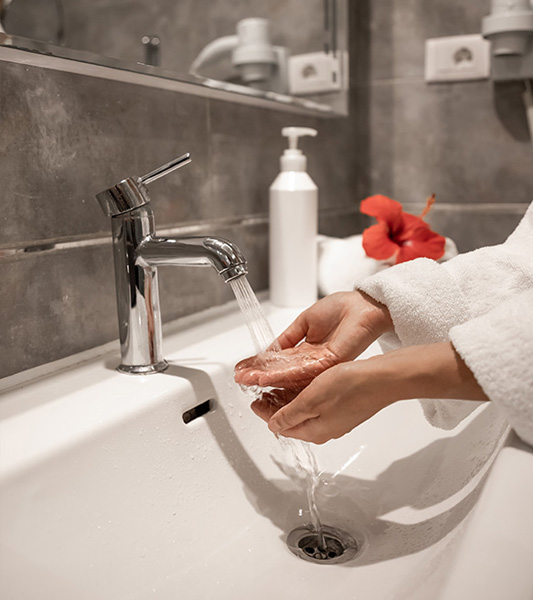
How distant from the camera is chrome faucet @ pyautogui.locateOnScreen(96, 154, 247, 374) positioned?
60cm

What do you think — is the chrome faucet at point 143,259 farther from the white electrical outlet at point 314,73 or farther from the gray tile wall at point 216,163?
the white electrical outlet at point 314,73

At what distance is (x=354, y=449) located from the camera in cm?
76

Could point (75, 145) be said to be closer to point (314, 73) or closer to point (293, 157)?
point (293, 157)

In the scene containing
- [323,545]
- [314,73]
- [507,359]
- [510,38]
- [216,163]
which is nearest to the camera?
[507,359]

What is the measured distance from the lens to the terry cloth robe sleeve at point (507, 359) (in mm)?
430

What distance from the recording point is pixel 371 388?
A: 500 millimetres

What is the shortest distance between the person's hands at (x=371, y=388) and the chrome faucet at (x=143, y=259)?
0.48ft

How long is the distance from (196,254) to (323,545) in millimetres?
315

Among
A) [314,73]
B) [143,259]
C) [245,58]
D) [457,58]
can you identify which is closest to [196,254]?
[143,259]

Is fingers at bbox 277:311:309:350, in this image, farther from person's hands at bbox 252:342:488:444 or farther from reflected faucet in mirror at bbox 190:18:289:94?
reflected faucet in mirror at bbox 190:18:289:94

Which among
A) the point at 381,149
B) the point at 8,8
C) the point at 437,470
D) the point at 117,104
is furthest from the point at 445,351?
the point at 381,149

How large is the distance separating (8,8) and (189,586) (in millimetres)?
797

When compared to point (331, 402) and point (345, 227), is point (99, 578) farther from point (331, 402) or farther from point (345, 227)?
point (345, 227)

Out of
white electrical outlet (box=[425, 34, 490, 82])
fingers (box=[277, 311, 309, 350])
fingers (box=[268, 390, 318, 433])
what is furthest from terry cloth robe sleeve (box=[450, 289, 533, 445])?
white electrical outlet (box=[425, 34, 490, 82])
